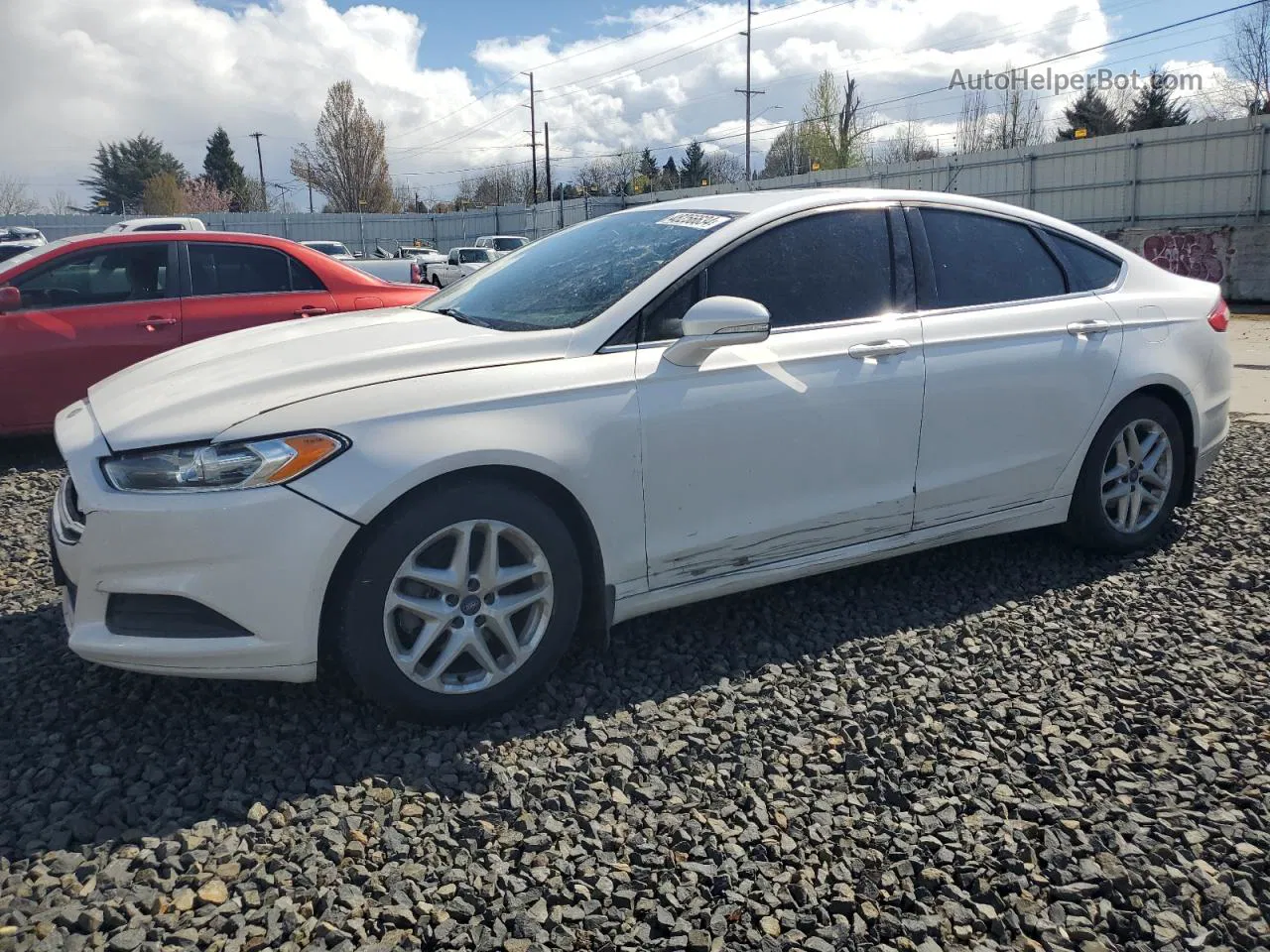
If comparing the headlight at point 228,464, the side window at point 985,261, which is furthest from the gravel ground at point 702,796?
the side window at point 985,261

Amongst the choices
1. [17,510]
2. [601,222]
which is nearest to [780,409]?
[601,222]

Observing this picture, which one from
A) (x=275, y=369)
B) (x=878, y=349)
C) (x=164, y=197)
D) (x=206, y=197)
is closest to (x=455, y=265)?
(x=878, y=349)

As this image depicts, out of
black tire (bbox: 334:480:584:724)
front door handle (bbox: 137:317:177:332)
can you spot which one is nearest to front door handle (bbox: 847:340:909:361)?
black tire (bbox: 334:480:584:724)

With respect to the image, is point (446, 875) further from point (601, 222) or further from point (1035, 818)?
point (601, 222)

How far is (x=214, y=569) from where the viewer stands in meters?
2.81

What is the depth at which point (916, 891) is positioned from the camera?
2367 mm

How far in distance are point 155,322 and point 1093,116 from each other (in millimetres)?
52718

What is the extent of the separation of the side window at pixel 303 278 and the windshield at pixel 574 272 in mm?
3328

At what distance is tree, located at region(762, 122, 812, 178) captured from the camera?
177ft

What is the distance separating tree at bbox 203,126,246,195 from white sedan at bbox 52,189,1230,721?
95600mm

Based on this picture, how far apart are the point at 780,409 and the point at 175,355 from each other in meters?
2.21

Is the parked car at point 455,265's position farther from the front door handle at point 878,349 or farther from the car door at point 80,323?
the front door handle at point 878,349

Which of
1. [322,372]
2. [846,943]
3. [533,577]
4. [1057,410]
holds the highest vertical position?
[322,372]

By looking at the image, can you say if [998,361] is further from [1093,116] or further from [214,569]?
[1093,116]
